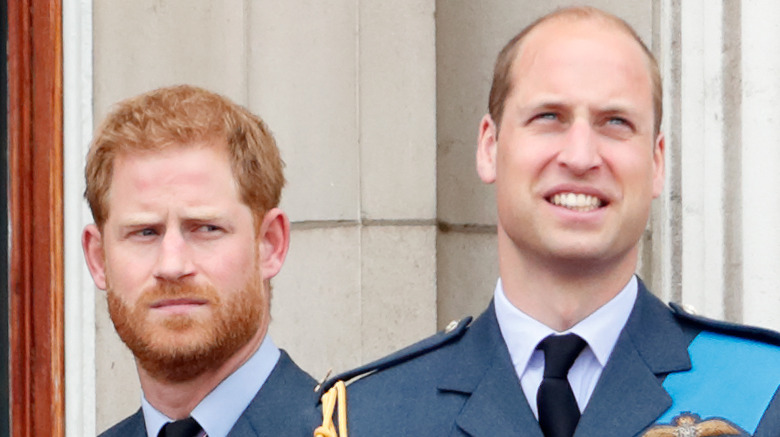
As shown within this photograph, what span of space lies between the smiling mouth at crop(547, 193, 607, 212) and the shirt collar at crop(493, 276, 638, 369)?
0.70ft

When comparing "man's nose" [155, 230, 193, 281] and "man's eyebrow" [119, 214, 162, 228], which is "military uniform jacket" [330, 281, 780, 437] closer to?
"man's nose" [155, 230, 193, 281]

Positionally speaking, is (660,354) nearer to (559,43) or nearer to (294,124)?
(559,43)

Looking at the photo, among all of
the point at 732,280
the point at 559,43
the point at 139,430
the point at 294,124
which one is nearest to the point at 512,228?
the point at 559,43

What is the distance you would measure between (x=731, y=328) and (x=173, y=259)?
1.24 m

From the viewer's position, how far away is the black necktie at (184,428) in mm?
3084

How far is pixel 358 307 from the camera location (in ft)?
18.1

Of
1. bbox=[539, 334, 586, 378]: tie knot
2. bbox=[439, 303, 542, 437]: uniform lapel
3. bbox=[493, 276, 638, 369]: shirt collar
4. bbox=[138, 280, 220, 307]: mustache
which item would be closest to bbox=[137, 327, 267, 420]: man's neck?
bbox=[138, 280, 220, 307]: mustache

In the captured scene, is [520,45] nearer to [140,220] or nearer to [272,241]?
[272,241]

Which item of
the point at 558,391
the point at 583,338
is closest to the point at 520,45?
the point at 583,338

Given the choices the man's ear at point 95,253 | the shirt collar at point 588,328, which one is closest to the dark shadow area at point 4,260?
the man's ear at point 95,253

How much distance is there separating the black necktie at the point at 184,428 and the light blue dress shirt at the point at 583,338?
2.61 feet

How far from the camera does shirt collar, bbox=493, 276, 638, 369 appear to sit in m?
2.72

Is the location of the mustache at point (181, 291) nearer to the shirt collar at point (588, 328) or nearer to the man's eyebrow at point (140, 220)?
the man's eyebrow at point (140, 220)

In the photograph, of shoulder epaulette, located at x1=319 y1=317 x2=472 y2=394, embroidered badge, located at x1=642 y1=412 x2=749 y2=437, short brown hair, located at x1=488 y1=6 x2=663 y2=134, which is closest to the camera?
embroidered badge, located at x1=642 y1=412 x2=749 y2=437
